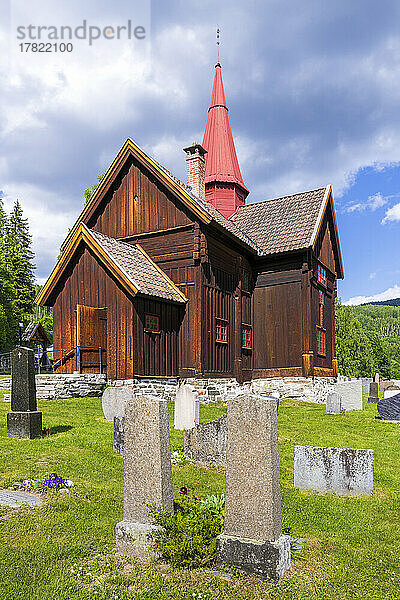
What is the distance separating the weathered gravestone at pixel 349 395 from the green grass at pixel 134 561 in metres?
9.11

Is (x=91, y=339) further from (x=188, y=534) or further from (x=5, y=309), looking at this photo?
(x=5, y=309)

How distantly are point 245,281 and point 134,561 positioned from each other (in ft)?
62.6

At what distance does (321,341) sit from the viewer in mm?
25641

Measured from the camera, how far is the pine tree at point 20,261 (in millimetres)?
50050

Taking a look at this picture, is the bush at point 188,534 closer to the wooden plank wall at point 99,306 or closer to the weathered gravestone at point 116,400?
the weathered gravestone at point 116,400

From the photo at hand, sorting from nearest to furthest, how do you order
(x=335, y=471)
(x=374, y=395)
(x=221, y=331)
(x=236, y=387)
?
(x=335, y=471) < (x=221, y=331) < (x=236, y=387) < (x=374, y=395)

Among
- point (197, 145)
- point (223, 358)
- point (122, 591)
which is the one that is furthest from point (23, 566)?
point (197, 145)

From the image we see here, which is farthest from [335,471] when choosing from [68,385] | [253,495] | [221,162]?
[221,162]

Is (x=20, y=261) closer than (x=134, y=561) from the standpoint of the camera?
No

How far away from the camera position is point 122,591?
182 inches

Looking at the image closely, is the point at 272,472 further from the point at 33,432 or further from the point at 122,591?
the point at 33,432

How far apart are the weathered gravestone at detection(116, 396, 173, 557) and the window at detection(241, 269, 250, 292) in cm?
1802

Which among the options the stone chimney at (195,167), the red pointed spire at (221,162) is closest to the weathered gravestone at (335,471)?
the stone chimney at (195,167)

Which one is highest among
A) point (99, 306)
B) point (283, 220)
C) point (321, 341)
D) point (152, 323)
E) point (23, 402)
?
point (283, 220)
